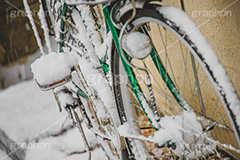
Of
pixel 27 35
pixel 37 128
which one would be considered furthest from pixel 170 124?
pixel 27 35

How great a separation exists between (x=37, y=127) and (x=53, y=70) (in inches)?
98.1

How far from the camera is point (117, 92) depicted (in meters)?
1.25

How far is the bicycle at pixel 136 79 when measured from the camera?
75 cm

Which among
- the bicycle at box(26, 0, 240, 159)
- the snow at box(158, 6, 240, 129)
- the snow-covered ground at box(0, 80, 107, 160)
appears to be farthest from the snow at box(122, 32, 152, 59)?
the snow-covered ground at box(0, 80, 107, 160)

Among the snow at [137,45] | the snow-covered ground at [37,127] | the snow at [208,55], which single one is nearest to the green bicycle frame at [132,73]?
the snow at [137,45]

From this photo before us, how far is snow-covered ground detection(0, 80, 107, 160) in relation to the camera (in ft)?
8.48

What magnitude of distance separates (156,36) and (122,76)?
85cm

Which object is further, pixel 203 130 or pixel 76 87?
pixel 76 87

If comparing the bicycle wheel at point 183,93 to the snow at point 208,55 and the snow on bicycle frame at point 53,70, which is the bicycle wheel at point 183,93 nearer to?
the snow at point 208,55

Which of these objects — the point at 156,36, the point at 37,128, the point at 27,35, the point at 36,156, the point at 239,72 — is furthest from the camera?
the point at 27,35

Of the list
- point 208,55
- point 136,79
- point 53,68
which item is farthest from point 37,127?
point 208,55

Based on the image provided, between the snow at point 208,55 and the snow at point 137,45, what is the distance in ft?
0.46

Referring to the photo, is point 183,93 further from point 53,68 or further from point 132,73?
point 53,68

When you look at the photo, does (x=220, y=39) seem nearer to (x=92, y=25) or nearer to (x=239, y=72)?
(x=239, y=72)
